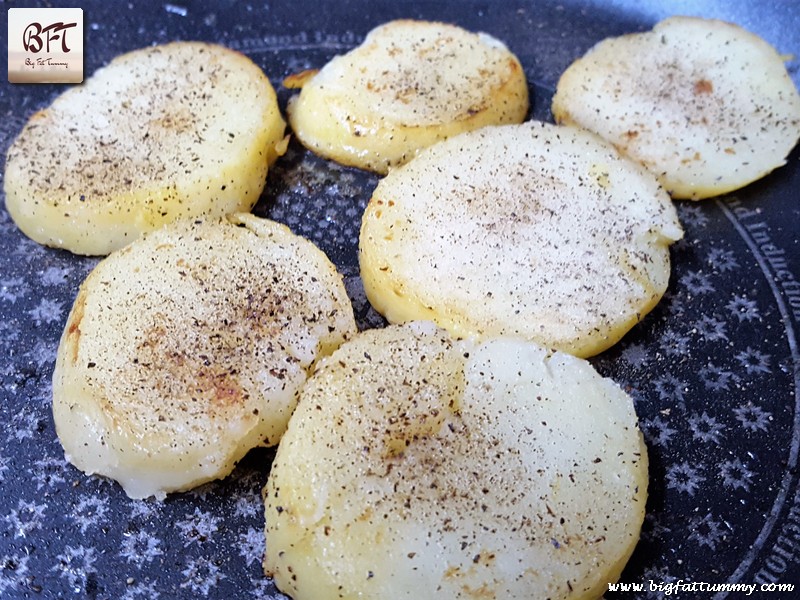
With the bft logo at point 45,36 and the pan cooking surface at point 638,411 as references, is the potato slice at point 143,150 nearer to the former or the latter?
→ the pan cooking surface at point 638,411

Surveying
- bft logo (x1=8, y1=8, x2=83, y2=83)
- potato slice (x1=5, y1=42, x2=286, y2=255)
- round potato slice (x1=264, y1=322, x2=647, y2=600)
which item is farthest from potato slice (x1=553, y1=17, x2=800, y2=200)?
bft logo (x1=8, y1=8, x2=83, y2=83)

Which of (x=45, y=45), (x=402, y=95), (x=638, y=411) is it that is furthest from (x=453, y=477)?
(x=45, y=45)

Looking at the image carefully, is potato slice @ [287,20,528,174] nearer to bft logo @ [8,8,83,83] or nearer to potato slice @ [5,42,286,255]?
potato slice @ [5,42,286,255]

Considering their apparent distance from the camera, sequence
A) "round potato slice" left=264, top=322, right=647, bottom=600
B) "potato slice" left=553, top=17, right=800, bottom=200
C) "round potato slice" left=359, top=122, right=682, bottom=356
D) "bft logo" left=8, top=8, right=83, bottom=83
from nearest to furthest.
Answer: "round potato slice" left=264, top=322, right=647, bottom=600 < "round potato slice" left=359, top=122, right=682, bottom=356 < "potato slice" left=553, top=17, right=800, bottom=200 < "bft logo" left=8, top=8, right=83, bottom=83

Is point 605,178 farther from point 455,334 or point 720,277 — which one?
point 455,334

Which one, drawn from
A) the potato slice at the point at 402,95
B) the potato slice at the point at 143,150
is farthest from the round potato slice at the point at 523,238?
the potato slice at the point at 143,150
